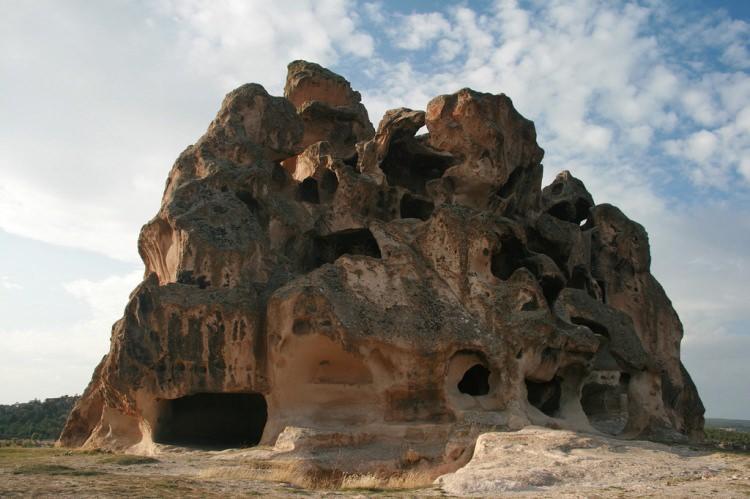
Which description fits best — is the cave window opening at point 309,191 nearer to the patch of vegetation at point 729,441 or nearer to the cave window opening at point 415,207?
the cave window opening at point 415,207

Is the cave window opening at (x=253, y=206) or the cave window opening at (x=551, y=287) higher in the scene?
the cave window opening at (x=253, y=206)

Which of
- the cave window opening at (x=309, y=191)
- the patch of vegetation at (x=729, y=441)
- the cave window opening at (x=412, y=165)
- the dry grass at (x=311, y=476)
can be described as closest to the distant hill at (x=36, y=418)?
the cave window opening at (x=309, y=191)

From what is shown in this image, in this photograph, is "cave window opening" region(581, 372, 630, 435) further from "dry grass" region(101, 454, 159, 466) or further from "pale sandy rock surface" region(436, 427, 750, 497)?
"dry grass" region(101, 454, 159, 466)

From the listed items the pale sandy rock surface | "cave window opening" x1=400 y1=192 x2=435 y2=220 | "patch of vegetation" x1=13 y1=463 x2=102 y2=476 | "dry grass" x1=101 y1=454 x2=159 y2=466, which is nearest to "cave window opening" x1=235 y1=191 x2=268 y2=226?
"cave window opening" x1=400 y1=192 x2=435 y2=220

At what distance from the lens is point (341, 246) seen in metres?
23.8

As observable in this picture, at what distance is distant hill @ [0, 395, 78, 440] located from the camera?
37344 mm

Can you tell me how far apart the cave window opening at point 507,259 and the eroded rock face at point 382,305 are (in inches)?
2.8

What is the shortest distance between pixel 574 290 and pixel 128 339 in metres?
13.1

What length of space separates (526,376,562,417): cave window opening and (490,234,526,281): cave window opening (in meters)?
3.48

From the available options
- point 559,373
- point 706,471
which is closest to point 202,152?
point 559,373

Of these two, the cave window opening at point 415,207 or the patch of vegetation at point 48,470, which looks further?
the cave window opening at point 415,207

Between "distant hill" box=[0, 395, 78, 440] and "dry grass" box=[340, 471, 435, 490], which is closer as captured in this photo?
"dry grass" box=[340, 471, 435, 490]

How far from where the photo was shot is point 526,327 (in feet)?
62.0

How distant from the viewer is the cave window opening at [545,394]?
67.4ft
